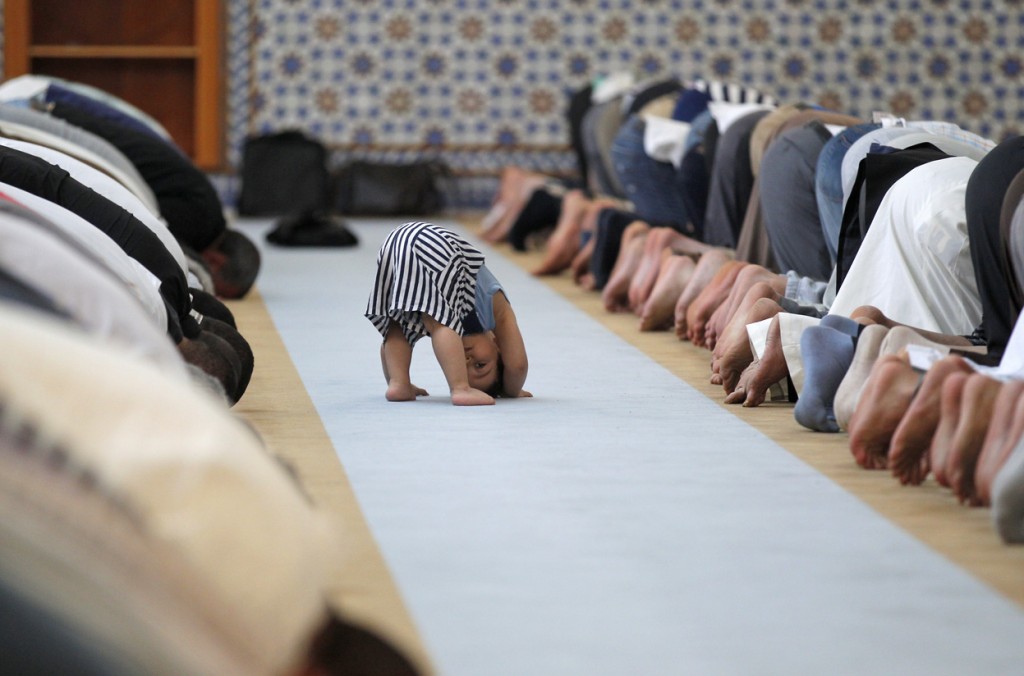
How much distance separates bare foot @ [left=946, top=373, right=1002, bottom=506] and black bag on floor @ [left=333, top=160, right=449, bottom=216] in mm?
7554

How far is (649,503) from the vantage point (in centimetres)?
281

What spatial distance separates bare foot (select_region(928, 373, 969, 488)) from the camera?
2.82 m

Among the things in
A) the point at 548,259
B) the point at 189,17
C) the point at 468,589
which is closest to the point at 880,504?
the point at 468,589

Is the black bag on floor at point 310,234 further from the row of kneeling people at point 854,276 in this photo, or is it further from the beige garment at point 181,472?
the beige garment at point 181,472

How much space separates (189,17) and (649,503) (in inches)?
325

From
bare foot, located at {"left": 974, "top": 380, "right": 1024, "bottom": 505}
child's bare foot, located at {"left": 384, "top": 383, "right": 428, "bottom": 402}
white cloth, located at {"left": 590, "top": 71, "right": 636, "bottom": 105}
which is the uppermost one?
bare foot, located at {"left": 974, "top": 380, "right": 1024, "bottom": 505}

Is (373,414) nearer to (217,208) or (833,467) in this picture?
(833,467)

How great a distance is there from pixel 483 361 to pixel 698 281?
4.22 feet

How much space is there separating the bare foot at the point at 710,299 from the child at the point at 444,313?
3.23 ft

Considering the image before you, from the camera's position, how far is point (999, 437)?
271 cm

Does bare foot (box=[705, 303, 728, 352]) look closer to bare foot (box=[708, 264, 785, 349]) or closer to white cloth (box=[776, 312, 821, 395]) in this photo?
bare foot (box=[708, 264, 785, 349])

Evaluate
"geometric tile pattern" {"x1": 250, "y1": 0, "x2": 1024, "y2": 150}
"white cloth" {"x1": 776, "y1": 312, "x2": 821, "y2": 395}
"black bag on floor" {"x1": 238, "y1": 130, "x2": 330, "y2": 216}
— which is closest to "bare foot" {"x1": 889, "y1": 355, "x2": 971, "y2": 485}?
"white cloth" {"x1": 776, "y1": 312, "x2": 821, "y2": 395}

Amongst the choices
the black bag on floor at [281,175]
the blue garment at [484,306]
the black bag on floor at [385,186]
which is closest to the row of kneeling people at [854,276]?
the blue garment at [484,306]

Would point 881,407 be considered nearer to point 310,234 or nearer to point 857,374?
point 857,374
